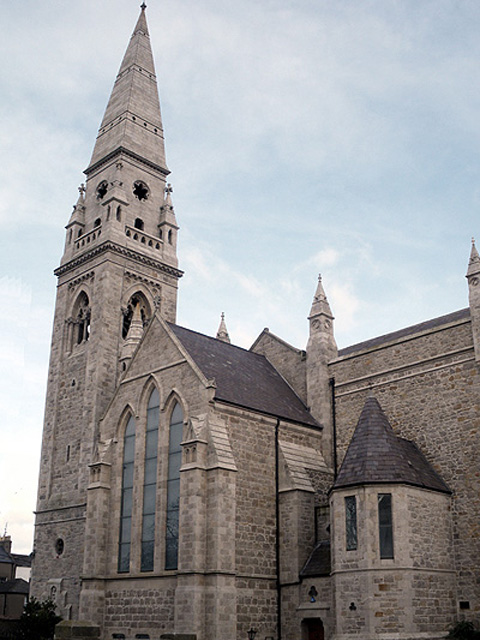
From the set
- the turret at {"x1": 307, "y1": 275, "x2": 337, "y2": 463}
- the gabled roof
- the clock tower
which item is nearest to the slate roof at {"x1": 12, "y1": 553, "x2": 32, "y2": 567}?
the gabled roof

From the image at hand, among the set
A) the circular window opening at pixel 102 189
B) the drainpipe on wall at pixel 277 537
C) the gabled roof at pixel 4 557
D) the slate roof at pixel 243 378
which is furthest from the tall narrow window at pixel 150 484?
the gabled roof at pixel 4 557

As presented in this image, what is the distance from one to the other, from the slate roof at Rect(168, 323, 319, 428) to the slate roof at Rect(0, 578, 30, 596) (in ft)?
103

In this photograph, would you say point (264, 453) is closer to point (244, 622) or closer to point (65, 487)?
point (244, 622)

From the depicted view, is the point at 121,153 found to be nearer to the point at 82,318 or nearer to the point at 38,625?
the point at 82,318

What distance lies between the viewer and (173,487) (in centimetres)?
2820

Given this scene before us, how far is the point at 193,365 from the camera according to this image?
28.7 meters

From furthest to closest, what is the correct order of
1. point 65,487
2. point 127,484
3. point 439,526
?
1. point 65,487
2. point 127,484
3. point 439,526

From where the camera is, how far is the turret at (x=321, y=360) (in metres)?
32.2

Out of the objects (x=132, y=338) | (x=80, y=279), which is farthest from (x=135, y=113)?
(x=132, y=338)

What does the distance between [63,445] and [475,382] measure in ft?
73.8

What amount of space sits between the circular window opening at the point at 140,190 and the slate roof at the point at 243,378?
14494 millimetres

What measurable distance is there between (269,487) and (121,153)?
25038 millimetres

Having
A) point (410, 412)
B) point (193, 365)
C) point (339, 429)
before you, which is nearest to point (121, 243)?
point (193, 365)

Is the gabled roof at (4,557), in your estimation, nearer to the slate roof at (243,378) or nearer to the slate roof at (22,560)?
the slate roof at (22,560)
